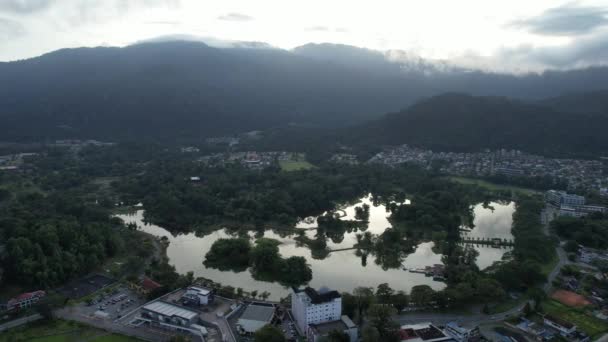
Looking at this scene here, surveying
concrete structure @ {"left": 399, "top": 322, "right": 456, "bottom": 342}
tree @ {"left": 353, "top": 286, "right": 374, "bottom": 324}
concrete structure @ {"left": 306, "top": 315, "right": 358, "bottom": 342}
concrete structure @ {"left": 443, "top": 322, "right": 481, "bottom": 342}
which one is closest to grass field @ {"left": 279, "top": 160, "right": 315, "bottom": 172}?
tree @ {"left": 353, "top": 286, "right": 374, "bottom": 324}

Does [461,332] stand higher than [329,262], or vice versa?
[461,332]

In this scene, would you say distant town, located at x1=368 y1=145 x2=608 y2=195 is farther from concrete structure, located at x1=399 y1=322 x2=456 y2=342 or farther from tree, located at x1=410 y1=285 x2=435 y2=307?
concrete structure, located at x1=399 y1=322 x2=456 y2=342

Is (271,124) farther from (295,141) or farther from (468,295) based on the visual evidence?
(468,295)

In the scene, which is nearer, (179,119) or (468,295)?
(468,295)

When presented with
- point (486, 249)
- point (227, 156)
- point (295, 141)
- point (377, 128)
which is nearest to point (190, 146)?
point (227, 156)

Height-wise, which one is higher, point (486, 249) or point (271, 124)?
point (271, 124)

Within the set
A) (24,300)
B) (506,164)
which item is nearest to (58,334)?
(24,300)

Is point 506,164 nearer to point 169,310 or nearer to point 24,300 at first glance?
point 169,310
